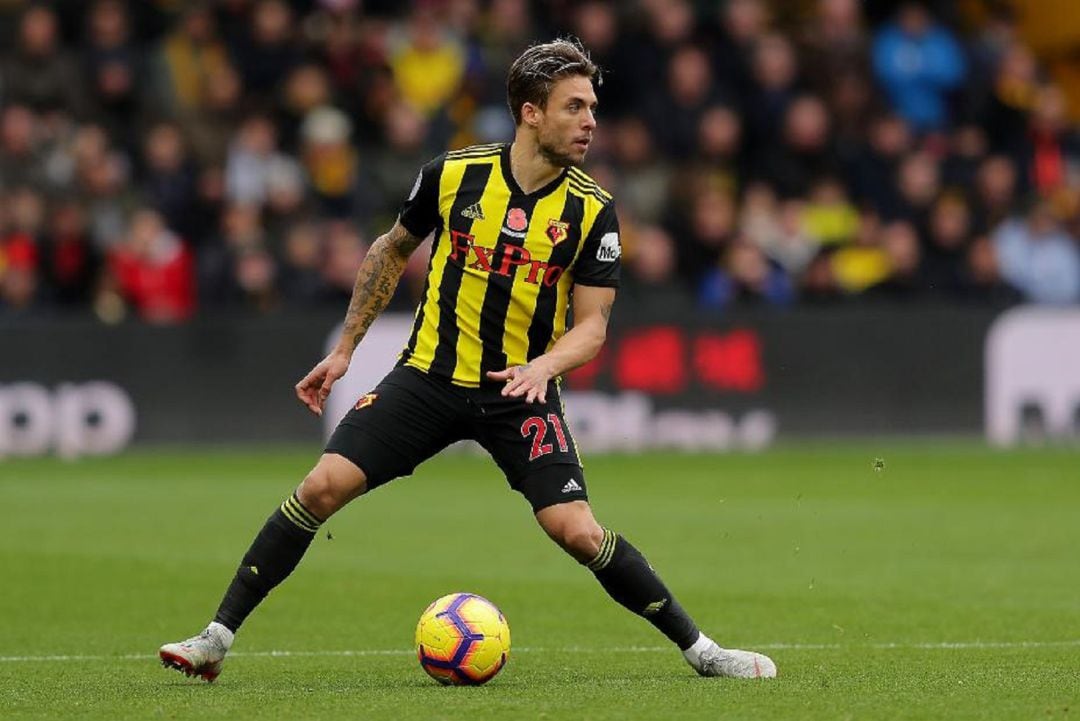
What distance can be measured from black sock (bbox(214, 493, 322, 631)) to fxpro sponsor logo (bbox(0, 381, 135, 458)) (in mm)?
11243

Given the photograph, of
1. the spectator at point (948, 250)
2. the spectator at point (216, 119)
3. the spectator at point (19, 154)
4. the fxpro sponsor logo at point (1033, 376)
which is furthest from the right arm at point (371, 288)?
the spectator at point (948, 250)

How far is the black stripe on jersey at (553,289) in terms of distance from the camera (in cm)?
775

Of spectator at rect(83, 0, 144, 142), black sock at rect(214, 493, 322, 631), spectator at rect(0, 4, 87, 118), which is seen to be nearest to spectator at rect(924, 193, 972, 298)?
spectator at rect(83, 0, 144, 142)

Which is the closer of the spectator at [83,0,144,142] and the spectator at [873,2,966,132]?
the spectator at [83,0,144,142]

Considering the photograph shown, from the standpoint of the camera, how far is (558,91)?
765cm

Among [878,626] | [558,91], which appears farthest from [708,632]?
[558,91]

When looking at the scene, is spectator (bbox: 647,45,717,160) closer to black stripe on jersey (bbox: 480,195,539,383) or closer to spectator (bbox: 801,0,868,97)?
spectator (bbox: 801,0,868,97)

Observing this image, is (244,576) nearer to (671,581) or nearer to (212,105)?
(671,581)

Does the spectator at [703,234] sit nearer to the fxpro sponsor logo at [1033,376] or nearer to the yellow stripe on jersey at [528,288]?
the fxpro sponsor logo at [1033,376]

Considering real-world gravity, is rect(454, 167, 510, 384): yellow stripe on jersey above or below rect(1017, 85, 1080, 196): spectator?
below

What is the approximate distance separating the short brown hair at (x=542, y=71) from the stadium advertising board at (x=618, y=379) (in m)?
10.9

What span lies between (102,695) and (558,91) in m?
2.54

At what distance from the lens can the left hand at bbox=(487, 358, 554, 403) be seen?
7445mm

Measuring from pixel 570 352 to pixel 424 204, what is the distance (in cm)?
80
